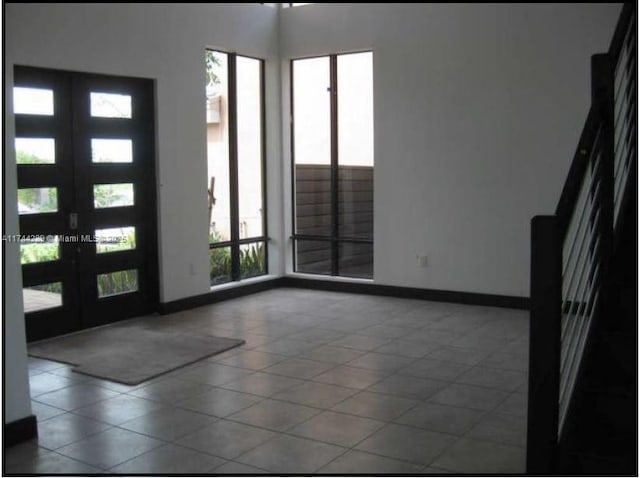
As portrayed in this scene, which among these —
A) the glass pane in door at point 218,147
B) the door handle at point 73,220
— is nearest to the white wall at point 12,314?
the door handle at point 73,220

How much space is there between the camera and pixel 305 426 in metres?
3.90

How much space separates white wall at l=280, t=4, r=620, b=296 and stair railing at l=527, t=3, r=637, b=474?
324 cm

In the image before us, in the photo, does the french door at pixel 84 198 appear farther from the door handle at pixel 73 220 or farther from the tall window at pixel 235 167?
the tall window at pixel 235 167

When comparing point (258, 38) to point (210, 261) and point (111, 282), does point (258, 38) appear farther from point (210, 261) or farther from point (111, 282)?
point (111, 282)

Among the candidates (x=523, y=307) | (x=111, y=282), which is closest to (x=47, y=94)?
(x=111, y=282)

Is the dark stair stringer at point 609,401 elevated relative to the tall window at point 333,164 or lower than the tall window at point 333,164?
lower

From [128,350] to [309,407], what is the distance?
6.21ft

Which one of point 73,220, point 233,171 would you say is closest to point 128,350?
point 73,220

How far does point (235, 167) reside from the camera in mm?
7652

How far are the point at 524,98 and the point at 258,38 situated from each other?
9.56ft

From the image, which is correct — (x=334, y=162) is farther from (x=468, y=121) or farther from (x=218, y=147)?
(x=468, y=121)

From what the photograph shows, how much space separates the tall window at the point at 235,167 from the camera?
7.44 meters

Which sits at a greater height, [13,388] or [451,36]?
[451,36]

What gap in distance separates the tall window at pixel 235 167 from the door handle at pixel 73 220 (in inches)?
64.9
